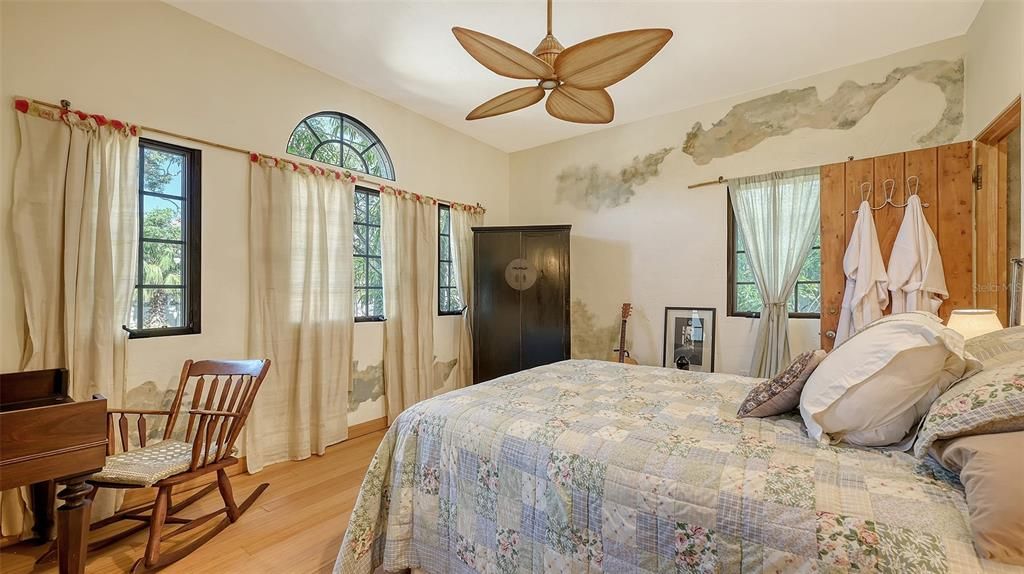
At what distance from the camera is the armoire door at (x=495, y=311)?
4113 mm

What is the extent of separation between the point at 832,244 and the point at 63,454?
4.05m

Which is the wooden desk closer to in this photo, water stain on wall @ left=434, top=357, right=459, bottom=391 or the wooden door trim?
water stain on wall @ left=434, top=357, right=459, bottom=391

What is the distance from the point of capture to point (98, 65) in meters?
2.24

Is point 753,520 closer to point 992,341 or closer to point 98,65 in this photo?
point 992,341

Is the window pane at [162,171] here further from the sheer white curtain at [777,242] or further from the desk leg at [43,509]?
the sheer white curtain at [777,242]

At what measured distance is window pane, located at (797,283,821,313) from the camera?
326cm

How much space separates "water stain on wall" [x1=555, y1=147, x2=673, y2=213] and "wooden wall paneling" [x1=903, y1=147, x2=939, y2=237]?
1.72m

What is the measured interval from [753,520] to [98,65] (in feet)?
11.5

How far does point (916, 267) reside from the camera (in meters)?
2.53

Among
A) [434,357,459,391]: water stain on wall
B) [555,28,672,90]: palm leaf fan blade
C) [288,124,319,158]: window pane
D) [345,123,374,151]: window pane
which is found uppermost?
[345,123,374,151]: window pane

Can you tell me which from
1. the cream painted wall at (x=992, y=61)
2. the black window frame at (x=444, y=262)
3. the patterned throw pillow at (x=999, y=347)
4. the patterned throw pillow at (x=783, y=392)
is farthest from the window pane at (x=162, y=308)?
the cream painted wall at (x=992, y=61)

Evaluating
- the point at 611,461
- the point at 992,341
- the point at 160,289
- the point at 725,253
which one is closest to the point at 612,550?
the point at 611,461

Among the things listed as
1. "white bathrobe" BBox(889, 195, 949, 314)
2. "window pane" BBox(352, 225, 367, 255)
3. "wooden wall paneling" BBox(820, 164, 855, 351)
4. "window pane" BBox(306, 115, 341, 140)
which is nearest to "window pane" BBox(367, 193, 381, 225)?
"window pane" BBox(352, 225, 367, 255)

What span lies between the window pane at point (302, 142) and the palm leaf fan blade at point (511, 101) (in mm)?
1519
